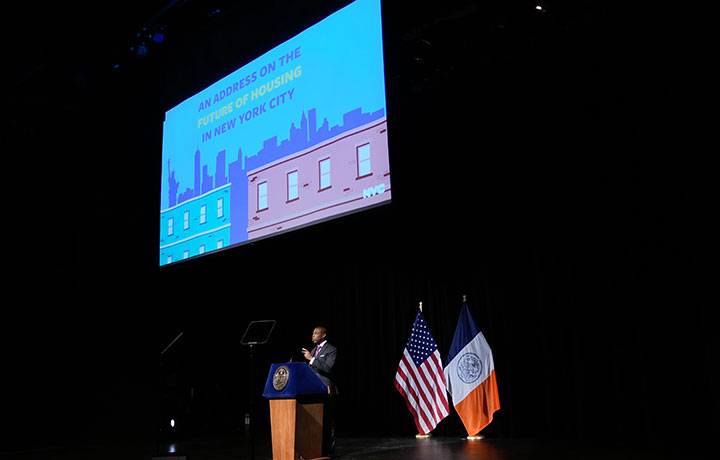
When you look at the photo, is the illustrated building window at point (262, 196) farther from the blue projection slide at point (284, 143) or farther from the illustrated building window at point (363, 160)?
the illustrated building window at point (363, 160)

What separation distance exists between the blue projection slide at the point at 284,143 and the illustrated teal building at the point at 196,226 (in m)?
0.01

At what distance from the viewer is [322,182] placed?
5.39 meters

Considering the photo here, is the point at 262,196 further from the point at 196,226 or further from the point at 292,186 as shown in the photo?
the point at 196,226

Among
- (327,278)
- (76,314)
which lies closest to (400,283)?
(327,278)

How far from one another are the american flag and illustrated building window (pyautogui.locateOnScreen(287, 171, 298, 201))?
214 cm

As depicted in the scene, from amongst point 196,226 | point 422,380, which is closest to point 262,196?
point 196,226

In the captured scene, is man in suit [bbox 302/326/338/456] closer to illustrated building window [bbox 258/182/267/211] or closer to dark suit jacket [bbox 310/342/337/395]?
dark suit jacket [bbox 310/342/337/395]

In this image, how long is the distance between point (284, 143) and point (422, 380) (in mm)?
2819

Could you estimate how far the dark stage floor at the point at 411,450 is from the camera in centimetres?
472

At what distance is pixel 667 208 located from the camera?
5418mm

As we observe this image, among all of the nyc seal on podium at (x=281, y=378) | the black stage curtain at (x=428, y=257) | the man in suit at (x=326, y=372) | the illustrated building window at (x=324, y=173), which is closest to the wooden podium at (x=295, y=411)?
the nyc seal on podium at (x=281, y=378)

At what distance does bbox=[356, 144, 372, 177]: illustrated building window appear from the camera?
5051 mm

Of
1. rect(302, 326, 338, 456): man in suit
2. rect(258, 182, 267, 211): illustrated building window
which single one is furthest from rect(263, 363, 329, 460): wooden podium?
rect(258, 182, 267, 211): illustrated building window

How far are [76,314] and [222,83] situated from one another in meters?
3.40
